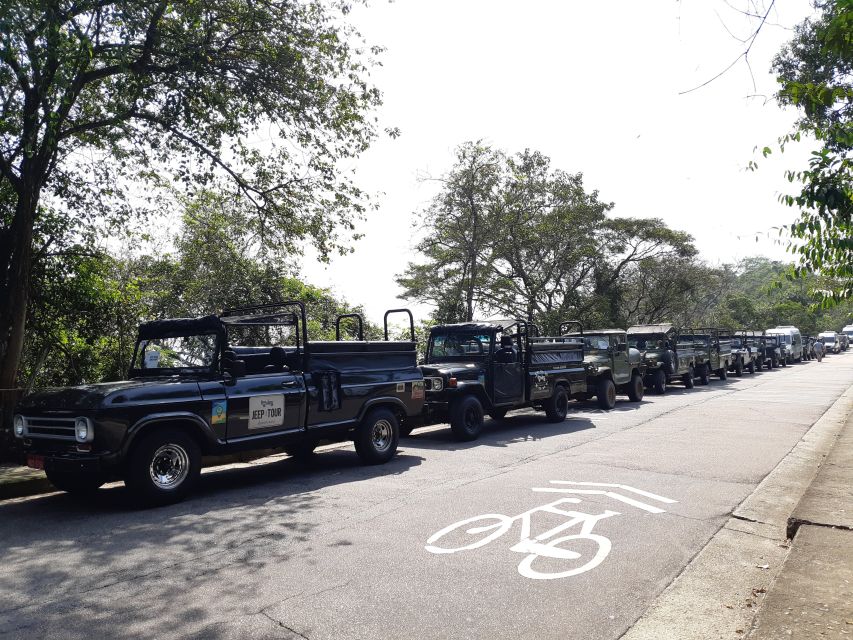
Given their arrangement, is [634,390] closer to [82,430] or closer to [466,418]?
[466,418]

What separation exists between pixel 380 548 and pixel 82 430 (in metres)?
3.42

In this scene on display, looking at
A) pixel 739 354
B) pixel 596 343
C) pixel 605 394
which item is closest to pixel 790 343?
pixel 739 354

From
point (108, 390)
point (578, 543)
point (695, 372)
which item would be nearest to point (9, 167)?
point (108, 390)

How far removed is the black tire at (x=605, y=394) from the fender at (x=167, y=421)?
12272mm

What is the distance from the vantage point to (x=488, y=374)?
12.5 meters

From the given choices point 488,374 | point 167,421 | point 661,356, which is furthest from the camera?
point 661,356

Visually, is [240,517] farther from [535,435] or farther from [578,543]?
[535,435]

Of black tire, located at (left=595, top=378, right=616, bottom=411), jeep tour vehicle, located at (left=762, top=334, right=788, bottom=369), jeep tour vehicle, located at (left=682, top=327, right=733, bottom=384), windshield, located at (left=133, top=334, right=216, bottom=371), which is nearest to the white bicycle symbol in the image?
windshield, located at (left=133, top=334, right=216, bottom=371)

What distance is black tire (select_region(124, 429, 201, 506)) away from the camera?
6758 mm

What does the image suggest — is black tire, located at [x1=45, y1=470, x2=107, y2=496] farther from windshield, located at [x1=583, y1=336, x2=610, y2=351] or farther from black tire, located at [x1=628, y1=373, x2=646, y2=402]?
black tire, located at [x1=628, y1=373, x2=646, y2=402]

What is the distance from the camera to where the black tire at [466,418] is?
11539mm

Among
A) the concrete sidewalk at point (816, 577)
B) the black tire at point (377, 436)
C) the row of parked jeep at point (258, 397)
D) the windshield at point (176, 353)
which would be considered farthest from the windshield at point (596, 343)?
the windshield at point (176, 353)

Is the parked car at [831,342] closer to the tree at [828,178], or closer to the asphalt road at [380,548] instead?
the asphalt road at [380,548]

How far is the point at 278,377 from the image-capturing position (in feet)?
27.7
